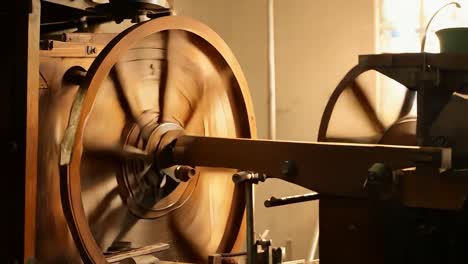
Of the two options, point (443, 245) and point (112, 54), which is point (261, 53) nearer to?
point (112, 54)

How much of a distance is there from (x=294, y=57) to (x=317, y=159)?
159cm

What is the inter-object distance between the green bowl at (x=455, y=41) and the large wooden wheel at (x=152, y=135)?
77 centimetres

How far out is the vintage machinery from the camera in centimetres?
152

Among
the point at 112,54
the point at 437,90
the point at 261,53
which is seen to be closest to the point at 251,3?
the point at 261,53

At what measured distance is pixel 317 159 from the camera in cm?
165

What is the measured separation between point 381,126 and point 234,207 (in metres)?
0.57

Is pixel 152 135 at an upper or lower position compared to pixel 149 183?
upper

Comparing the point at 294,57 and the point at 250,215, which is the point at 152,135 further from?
the point at 294,57

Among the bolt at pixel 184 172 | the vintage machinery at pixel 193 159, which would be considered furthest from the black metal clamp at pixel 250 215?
the bolt at pixel 184 172

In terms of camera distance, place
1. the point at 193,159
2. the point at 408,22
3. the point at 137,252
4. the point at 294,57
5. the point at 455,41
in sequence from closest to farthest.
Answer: the point at 455,41 < the point at 137,252 < the point at 193,159 < the point at 408,22 < the point at 294,57

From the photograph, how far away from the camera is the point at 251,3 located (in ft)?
10.6

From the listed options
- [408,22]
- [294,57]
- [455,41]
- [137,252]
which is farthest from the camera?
[294,57]

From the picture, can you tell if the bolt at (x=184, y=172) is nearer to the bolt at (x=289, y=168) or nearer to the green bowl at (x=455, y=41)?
the bolt at (x=289, y=168)

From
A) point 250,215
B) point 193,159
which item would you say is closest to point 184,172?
point 193,159
